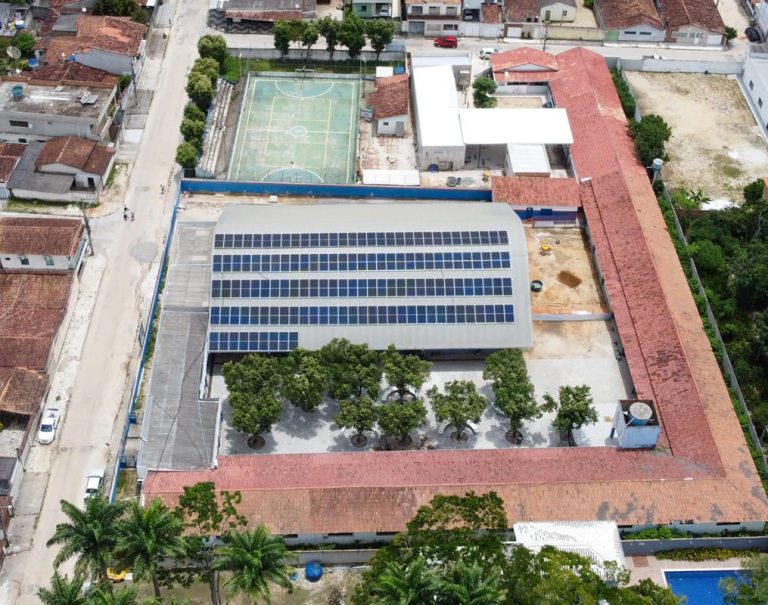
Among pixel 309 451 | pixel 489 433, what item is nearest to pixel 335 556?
pixel 309 451

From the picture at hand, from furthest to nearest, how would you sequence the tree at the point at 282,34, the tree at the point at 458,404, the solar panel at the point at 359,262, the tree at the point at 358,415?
1. the tree at the point at 282,34
2. the solar panel at the point at 359,262
3. the tree at the point at 458,404
4. the tree at the point at 358,415

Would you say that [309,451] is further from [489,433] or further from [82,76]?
[82,76]

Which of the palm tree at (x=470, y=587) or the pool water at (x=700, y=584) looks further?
the pool water at (x=700, y=584)

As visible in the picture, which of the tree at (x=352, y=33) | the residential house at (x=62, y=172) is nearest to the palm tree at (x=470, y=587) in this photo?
the residential house at (x=62, y=172)

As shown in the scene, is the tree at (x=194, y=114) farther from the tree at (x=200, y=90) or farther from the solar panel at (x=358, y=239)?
the solar panel at (x=358, y=239)

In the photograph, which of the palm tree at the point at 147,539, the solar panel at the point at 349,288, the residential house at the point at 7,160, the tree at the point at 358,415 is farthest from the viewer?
the residential house at the point at 7,160

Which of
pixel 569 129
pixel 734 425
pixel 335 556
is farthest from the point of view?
pixel 569 129

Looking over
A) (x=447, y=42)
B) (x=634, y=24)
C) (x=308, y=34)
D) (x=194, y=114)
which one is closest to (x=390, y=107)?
(x=308, y=34)
